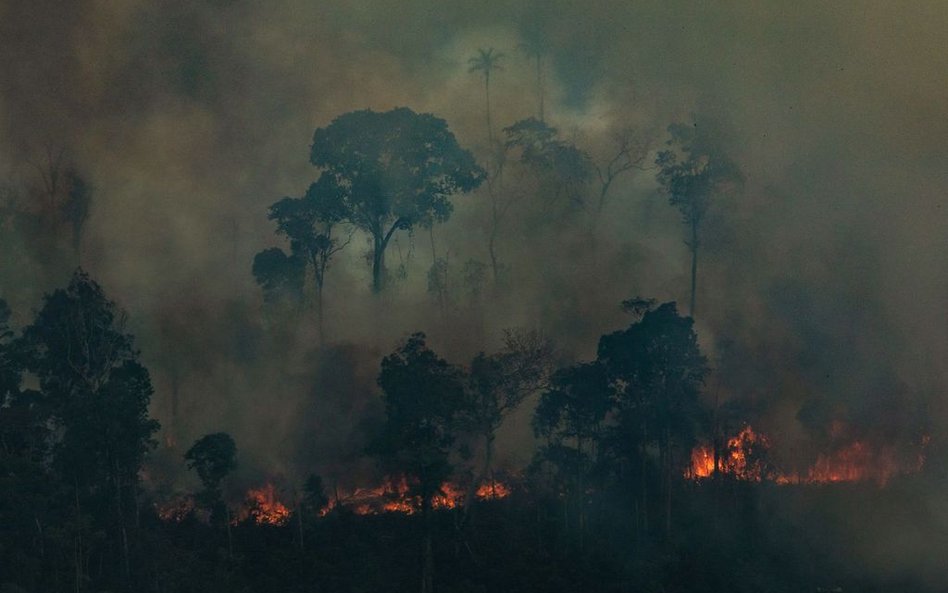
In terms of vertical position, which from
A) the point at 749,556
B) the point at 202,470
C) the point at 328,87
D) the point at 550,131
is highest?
the point at 328,87

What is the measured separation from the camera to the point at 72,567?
64812mm

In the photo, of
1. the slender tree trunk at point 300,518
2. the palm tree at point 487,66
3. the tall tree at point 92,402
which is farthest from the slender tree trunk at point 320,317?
the palm tree at point 487,66

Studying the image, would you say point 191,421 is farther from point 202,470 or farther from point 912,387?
point 912,387

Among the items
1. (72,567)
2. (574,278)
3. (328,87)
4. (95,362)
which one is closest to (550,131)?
(574,278)

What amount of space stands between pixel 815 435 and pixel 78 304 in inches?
2236

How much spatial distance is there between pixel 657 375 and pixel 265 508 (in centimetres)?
2772

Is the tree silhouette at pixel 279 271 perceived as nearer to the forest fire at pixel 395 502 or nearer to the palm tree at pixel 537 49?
the forest fire at pixel 395 502

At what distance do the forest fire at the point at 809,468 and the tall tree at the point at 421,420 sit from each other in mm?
22912

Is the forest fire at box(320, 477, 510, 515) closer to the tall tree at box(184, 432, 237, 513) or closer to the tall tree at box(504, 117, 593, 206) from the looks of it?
the tall tree at box(184, 432, 237, 513)

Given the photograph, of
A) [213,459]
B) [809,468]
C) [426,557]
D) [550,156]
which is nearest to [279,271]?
[213,459]

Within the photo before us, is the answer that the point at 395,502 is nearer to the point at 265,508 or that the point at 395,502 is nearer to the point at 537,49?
the point at 265,508

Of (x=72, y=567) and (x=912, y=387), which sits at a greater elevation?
(x=912, y=387)

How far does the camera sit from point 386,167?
9338 cm

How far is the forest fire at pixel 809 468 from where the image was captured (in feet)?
281
